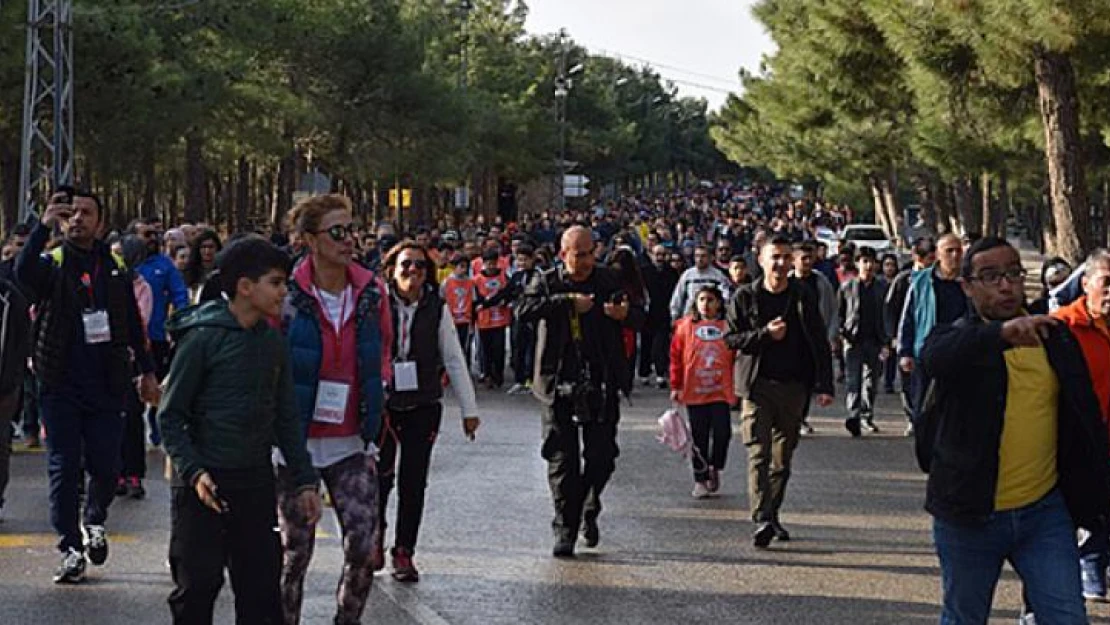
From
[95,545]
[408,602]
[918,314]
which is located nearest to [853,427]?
[918,314]

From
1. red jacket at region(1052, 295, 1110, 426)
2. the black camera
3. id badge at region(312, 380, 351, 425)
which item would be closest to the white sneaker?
the black camera

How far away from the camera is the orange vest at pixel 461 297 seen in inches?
870

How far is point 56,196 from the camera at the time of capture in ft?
28.4

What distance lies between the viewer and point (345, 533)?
287 inches

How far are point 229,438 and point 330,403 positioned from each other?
89 cm

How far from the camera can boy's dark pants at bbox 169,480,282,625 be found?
6.27 metres

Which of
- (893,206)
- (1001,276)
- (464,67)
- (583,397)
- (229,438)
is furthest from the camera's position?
(893,206)

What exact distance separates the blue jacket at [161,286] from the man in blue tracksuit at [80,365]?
3531 millimetres

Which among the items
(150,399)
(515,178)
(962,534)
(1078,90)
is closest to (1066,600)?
(962,534)

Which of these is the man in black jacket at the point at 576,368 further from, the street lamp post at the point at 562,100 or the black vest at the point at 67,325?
the street lamp post at the point at 562,100

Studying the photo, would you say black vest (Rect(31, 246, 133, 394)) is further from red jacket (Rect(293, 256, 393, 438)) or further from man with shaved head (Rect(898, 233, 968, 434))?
man with shaved head (Rect(898, 233, 968, 434))

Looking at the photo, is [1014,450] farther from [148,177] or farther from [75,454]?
[148,177]

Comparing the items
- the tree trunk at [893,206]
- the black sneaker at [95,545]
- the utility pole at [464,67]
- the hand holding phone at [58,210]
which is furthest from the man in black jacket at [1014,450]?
the tree trunk at [893,206]

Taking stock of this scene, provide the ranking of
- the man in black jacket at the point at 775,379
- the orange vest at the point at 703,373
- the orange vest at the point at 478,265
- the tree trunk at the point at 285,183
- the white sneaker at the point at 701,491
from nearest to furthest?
the man in black jacket at the point at 775,379
the white sneaker at the point at 701,491
the orange vest at the point at 703,373
the orange vest at the point at 478,265
the tree trunk at the point at 285,183
